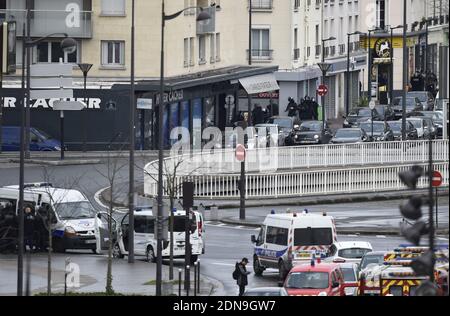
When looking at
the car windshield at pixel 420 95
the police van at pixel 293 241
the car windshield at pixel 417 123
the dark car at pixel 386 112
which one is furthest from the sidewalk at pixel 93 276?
the car windshield at pixel 420 95

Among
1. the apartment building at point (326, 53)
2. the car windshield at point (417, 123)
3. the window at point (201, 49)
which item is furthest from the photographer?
the apartment building at point (326, 53)

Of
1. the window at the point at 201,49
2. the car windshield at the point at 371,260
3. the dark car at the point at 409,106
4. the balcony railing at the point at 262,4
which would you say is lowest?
the car windshield at the point at 371,260

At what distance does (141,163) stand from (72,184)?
10.9 meters

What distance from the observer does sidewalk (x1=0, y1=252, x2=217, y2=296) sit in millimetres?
42531

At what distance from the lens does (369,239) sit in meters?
53.8

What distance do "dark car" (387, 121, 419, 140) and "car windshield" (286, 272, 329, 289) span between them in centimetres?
4453

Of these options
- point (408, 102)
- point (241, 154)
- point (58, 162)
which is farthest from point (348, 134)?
point (408, 102)

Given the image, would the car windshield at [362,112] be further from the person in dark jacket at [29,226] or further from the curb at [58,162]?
the person in dark jacket at [29,226]

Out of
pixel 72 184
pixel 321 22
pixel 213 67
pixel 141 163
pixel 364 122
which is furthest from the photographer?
pixel 321 22

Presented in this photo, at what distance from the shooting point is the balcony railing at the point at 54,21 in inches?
3236

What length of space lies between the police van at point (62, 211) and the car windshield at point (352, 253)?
8.14 metres
